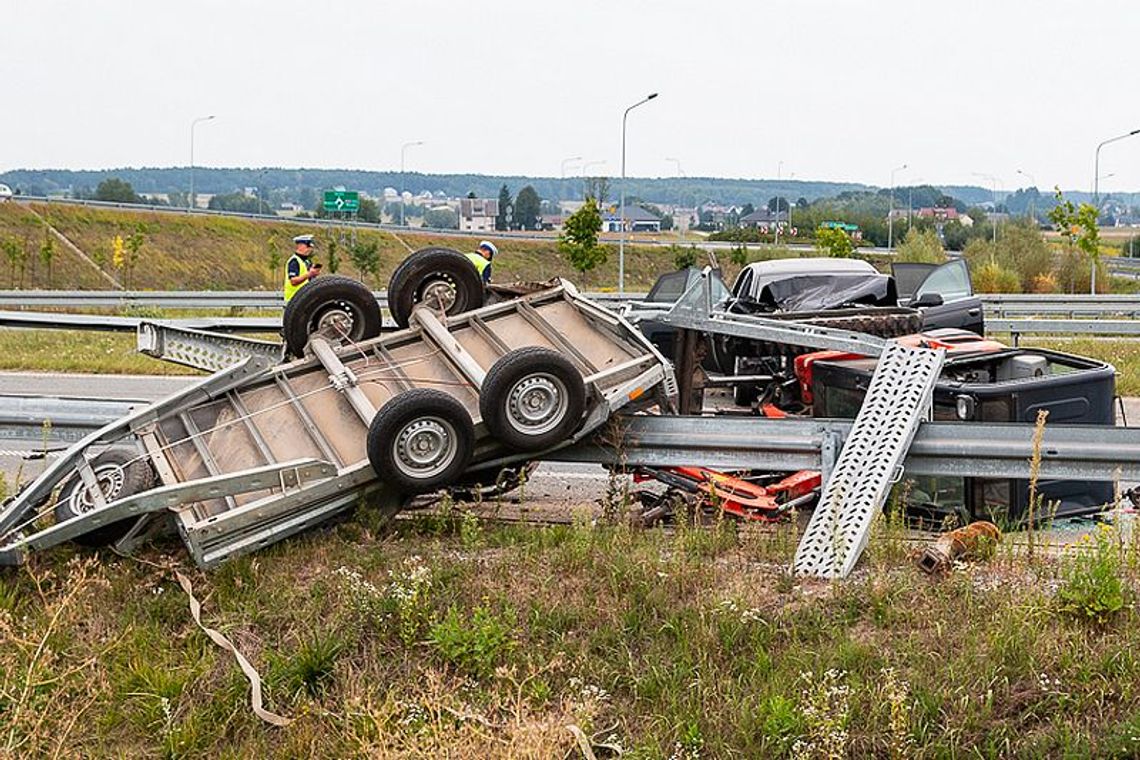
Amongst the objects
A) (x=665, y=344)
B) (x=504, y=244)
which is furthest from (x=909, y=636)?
(x=504, y=244)

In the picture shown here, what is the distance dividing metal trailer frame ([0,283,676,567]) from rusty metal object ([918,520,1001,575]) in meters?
1.71

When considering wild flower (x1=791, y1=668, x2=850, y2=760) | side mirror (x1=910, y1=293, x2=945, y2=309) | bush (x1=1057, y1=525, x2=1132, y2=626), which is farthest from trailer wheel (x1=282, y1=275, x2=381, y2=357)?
side mirror (x1=910, y1=293, x2=945, y2=309)

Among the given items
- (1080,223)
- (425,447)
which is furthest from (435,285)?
(1080,223)

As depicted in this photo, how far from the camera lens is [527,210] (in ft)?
459

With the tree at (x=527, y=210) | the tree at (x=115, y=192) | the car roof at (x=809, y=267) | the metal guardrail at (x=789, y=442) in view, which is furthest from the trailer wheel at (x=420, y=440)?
the tree at (x=527, y=210)

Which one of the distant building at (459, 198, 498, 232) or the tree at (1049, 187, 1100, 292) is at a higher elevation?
the distant building at (459, 198, 498, 232)

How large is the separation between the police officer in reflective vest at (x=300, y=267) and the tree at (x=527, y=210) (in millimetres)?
124560

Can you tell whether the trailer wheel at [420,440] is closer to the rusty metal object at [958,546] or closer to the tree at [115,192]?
the rusty metal object at [958,546]

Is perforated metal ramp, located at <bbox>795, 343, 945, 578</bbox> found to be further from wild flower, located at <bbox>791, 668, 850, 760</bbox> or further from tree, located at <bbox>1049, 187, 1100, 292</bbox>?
tree, located at <bbox>1049, 187, 1100, 292</bbox>

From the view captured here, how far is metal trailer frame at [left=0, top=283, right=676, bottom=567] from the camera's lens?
517 cm

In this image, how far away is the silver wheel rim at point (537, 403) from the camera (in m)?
5.70

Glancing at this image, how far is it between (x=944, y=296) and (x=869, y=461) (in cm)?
792

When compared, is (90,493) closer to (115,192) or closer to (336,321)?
(336,321)

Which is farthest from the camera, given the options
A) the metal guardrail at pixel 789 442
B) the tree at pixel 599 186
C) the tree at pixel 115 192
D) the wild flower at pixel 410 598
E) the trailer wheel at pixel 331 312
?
the tree at pixel 115 192
